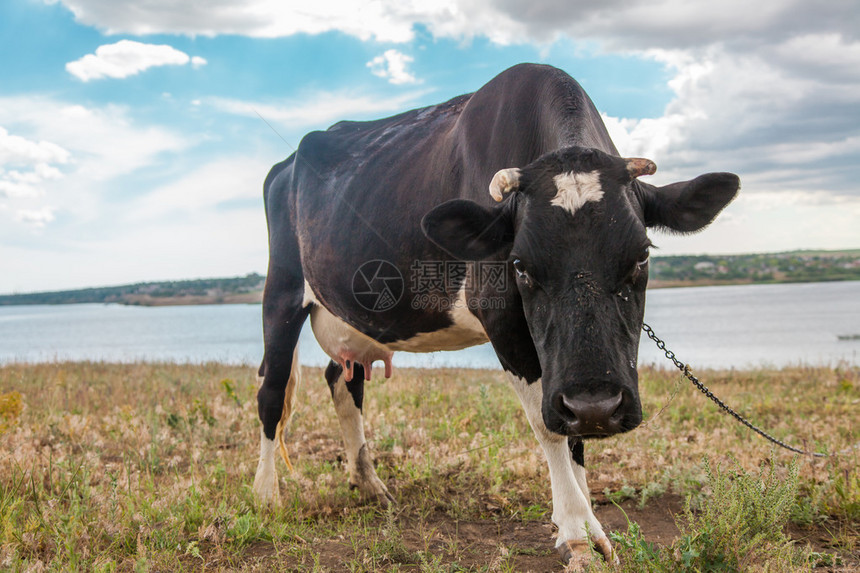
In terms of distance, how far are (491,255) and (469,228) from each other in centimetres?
20

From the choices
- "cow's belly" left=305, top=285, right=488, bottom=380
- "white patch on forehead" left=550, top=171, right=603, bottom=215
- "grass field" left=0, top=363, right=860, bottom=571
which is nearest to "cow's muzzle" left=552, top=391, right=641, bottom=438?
"grass field" left=0, top=363, right=860, bottom=571

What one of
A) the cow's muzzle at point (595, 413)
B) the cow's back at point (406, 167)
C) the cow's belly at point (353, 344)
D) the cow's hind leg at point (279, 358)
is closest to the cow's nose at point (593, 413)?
the cow's muzzle at point (595, 413)

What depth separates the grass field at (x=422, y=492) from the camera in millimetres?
3371

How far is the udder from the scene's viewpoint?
5.56 m

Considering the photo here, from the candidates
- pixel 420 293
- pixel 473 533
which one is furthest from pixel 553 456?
pixel 420 293

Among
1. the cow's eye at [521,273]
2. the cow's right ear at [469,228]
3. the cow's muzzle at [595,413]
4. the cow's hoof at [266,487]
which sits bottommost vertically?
the cow's hoof at [266,487]

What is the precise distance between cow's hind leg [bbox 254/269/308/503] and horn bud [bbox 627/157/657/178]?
3.30 metres

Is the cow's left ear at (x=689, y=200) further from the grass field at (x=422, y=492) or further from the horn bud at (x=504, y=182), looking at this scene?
the grass field at (x=422, y=492)

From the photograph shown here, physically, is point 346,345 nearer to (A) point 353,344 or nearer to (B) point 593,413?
(A) point 353,344

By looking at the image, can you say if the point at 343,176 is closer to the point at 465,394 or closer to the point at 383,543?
the point at 383,543

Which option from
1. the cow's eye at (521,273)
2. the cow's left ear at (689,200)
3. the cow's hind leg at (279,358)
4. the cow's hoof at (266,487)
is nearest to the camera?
the cow's eye at (521,273)

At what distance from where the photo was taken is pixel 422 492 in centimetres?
499

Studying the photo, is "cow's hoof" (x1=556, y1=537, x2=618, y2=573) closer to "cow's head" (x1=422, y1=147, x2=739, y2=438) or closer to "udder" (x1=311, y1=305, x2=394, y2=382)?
"cow's head" (x1=422, y1=147, x2=739, y2=438)

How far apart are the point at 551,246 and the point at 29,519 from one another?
357 cm
